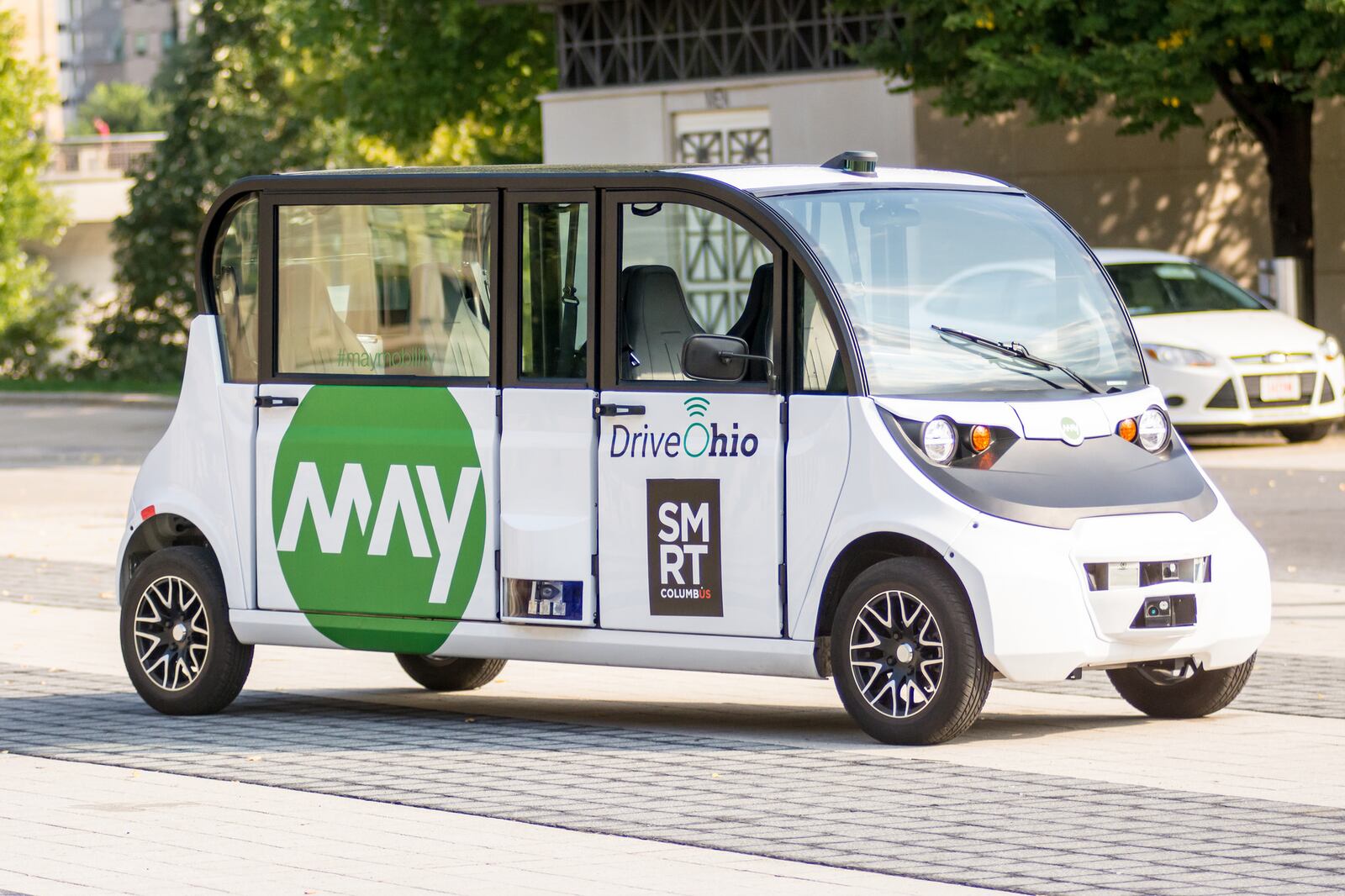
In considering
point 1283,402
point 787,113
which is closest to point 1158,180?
point 787,113


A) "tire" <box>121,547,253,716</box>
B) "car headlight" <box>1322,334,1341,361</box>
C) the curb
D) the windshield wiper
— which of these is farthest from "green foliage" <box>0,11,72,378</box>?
the windshield wiper

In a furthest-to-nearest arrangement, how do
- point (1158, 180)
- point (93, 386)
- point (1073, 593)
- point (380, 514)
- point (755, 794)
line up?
1. point (93, 386)
2. point (1158, 180)
3. point (380, 514)
4. point (1073, 593)
5. point (755, 794)

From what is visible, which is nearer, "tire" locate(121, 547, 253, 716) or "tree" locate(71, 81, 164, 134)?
"tire" locate(121, 547, 253, 716)

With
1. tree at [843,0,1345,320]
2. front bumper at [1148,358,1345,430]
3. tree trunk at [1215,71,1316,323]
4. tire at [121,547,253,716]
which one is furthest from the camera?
tree trunk at [1215,71,1316,323]

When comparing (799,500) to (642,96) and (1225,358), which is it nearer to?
(1225,358)

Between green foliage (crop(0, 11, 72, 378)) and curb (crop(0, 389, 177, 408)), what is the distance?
7269 millimetres

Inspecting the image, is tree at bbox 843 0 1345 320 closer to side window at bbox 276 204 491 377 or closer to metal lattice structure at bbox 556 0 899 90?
metal lattice structure at bbox 556 0 899 90

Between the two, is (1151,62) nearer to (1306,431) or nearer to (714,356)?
(1306,431)

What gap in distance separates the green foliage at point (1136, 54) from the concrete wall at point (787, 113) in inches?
183

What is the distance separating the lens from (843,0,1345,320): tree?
74.5ft

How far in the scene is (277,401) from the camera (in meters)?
9.42

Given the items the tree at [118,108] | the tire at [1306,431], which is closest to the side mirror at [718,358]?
the tire at [1306,431]

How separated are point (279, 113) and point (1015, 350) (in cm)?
4072

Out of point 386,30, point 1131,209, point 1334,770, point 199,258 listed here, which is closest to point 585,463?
point 199,258
